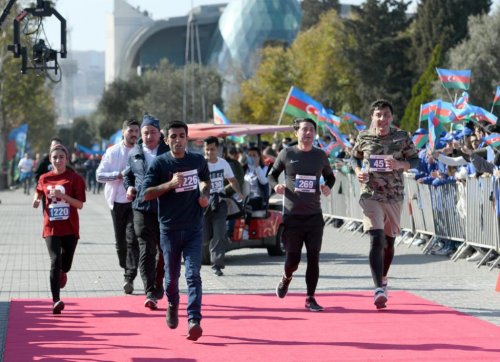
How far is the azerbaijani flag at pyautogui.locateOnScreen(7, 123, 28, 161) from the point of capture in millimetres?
57500

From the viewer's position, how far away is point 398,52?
76.6 metres

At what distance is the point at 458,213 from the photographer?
16.5 metres

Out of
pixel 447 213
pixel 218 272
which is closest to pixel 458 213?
pixel 447 213

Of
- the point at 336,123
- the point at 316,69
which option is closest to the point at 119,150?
the point at 336,123

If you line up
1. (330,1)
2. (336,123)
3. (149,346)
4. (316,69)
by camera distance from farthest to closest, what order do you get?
(330,1)
(316,69)
(336,123)
(149,346)

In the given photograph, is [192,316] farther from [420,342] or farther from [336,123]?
[336,123]

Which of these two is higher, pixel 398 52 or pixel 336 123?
pixel 398 52

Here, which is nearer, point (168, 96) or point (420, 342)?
point (420, 342)

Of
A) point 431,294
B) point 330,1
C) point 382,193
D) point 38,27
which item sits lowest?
point 431,294

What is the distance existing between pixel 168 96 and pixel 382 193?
77180 millimetres

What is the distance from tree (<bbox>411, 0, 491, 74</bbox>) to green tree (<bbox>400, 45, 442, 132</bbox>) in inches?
83.2

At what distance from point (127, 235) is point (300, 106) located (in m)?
13.3

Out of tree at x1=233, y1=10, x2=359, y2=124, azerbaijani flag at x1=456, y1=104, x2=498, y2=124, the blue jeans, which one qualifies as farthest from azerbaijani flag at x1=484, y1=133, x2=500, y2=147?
tree at x1=233, y1=10, x2=359, y2=124

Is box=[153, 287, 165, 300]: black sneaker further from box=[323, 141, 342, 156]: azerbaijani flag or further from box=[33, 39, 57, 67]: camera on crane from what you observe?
box=[323, 141, 342, 156]: azerbaijani flag
